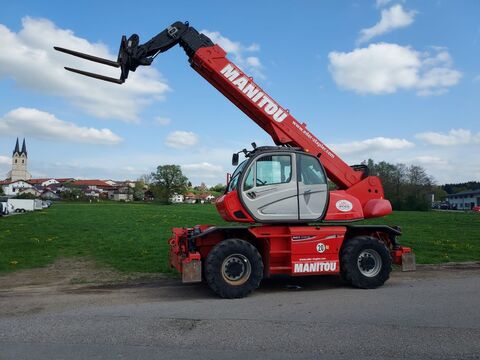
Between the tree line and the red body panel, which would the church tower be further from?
the red body panel

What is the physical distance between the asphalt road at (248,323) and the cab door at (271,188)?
5.28ft

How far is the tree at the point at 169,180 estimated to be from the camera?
11856 cm

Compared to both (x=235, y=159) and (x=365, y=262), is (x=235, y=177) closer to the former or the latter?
(x=235, y=159)

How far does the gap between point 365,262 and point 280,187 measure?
2.40m

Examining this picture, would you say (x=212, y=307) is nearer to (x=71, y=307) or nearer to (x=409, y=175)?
(x=71, y=307)

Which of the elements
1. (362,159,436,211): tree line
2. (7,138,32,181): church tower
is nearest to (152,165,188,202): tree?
(362,159,436,211): tree line

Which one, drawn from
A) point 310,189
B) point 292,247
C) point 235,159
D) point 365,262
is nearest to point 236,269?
point 292,247

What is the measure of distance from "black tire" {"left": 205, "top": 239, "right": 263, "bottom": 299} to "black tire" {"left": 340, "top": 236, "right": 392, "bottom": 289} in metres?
1.88

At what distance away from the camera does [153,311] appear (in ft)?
24.0

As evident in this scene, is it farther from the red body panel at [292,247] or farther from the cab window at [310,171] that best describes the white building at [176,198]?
the cab window at [310,171]

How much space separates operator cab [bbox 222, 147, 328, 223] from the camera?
895 cm

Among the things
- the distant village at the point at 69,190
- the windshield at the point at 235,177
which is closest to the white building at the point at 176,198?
the distant village at the point at 69,190

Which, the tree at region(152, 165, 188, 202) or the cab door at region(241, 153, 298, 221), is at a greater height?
the tree at region(152, 165, 188, 202)

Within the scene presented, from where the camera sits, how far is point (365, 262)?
933 cm
